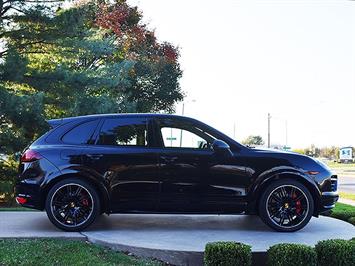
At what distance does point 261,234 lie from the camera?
20.2 ft

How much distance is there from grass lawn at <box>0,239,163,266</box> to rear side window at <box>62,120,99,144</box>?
138cm

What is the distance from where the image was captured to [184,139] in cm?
637

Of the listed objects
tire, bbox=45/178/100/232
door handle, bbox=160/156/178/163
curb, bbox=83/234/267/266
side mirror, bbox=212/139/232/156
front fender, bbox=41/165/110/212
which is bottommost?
Answer: curb, bbox=83/234/267/266

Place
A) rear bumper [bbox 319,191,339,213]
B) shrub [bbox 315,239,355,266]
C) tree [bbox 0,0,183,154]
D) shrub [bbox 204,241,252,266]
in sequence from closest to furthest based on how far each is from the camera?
shrub [bbox 204,241,252,266], shrub [bbox 315,239,355,266], rear bumper [bbox 319,191,339,213], tree [bbox 0,0,183,154]

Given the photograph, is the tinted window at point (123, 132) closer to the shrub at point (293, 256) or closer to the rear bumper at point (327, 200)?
the shrub at point (293, 256)

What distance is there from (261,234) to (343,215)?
2883mm

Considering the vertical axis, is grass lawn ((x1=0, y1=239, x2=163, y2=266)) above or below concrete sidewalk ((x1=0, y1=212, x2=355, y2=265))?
below

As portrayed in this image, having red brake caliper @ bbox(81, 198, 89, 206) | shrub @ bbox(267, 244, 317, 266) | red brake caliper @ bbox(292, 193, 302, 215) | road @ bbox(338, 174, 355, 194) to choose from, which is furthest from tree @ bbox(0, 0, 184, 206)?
shrub @ bbox(267, 244, 317, 266)

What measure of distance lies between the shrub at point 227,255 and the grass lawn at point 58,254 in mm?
592

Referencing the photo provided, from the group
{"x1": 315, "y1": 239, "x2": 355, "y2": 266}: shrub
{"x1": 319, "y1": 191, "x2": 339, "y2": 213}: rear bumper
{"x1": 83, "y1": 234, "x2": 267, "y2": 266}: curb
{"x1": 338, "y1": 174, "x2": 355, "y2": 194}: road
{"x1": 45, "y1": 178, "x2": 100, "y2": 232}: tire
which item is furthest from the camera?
{"x1": 338, "y1": 174, "x2": 355, "y2": 194}: road

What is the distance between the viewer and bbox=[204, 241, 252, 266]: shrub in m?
4.72

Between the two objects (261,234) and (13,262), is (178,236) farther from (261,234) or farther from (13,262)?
(13,262)

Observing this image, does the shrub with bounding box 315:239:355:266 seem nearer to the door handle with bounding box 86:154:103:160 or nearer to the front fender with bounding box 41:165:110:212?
the front fender with bounding box 41:165:110:212

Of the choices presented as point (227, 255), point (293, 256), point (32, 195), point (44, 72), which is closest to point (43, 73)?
point (44, 72)
